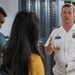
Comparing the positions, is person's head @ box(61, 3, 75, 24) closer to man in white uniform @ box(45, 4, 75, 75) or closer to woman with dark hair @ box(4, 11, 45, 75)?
man in white uniform @ box(45, 4, 75, 75)

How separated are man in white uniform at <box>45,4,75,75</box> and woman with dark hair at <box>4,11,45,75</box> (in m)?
0.95

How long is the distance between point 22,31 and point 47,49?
111 cm

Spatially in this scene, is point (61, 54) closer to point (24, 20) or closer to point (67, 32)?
point (67, 32)

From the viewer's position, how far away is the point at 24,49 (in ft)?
4.50

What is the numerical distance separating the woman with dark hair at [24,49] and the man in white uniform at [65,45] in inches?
37.2

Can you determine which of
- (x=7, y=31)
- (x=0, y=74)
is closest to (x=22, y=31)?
(x=0, y=74)

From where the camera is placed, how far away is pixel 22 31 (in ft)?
4.58

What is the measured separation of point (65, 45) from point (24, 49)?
1.16 metres

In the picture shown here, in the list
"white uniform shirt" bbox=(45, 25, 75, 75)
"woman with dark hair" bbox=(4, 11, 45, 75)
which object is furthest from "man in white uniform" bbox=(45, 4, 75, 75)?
"woman with dark hair" bbox=(4, 11, 45, 75)

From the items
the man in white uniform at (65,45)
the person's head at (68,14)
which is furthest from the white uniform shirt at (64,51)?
the person's head at (68,14)

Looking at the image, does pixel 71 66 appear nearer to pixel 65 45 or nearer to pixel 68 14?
pixel 65 45

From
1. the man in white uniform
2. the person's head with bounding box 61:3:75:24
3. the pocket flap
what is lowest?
the pocket flap

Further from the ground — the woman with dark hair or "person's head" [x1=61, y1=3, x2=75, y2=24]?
"person's head" [x1=61, y1=3, x2=75, y2=24]

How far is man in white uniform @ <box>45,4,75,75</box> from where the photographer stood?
239 centimetres
